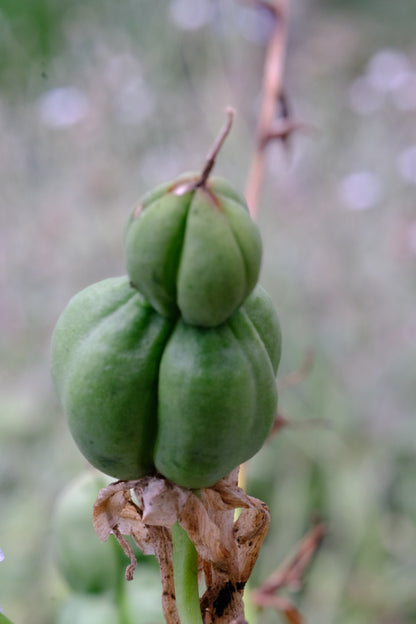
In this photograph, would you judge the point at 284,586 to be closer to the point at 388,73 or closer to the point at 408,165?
the point at 408,165

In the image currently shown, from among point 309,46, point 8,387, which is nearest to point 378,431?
point 8,387

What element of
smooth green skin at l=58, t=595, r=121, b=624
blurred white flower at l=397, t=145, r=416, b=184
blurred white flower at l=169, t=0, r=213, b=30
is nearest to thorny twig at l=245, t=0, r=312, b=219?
smooth green skin at l=58, t=595, r=121, b=624

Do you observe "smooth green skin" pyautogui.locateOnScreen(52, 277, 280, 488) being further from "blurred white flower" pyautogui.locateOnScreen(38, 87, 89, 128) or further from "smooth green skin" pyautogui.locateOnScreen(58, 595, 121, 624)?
"blurred white flower" pyautogui.locateOnScreen(38, 87, 89, 128)

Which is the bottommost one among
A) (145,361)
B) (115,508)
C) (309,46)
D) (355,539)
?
(355,539)

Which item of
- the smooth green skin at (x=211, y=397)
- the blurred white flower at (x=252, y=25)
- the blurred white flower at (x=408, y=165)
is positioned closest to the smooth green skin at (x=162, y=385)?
the smooth green skin at (x=211, y=397)

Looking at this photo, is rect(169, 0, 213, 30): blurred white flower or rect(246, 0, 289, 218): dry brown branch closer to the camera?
rect(246, 0, 289, 218): dry brown branch

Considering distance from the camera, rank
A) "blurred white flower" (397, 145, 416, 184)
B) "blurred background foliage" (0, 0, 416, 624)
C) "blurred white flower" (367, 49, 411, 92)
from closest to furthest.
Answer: "blurred background foliage" (0, 0, 416, 624) < "blurred white flower" (397, 145, 416, 184) < "blurred white flower" (367, 49, 411, 92)

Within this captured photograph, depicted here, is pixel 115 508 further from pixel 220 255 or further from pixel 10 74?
pixel 10 74
